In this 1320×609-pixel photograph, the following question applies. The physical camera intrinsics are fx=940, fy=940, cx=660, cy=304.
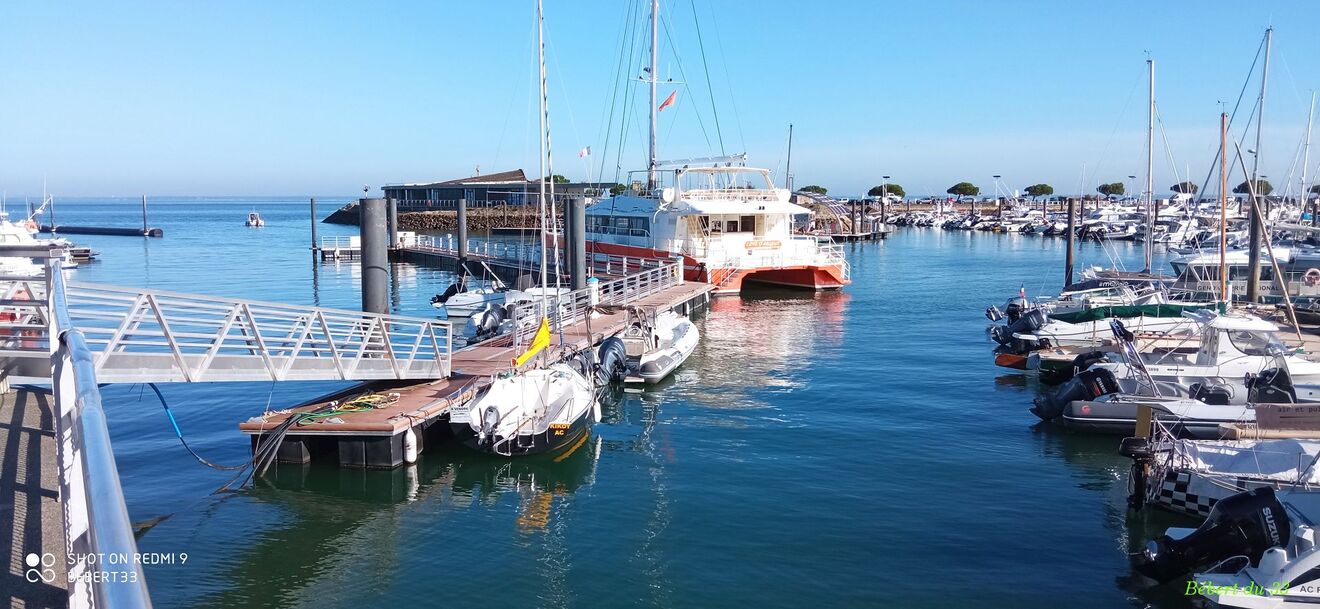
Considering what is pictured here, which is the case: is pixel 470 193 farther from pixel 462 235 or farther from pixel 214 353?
pixel 214 353

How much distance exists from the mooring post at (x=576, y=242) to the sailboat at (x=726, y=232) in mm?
7746

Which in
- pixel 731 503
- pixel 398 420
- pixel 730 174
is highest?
pixel 730 174

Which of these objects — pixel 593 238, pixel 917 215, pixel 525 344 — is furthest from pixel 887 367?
pixel 917 215

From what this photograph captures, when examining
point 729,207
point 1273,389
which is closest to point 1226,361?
point 1273,389

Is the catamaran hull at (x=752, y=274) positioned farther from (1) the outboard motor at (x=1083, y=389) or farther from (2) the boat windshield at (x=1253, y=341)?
(2) the boat windshield at (x=1253, y=341)

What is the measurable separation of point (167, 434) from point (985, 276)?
4578cm

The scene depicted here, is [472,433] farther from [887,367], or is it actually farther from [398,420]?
[887,367]

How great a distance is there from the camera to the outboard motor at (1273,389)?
54.5ft

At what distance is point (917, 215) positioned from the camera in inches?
4857

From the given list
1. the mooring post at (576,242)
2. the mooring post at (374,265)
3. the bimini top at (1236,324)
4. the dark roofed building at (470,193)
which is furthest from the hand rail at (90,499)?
the dark roofed building at (470,193)

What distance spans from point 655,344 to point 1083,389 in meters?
10.6

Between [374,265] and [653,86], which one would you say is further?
[653,86]

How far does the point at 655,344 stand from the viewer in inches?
976

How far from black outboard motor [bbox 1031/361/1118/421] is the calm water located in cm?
48
